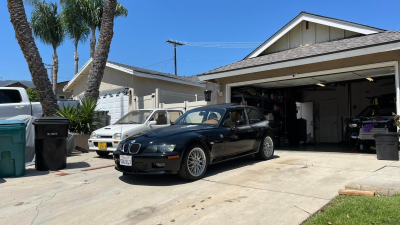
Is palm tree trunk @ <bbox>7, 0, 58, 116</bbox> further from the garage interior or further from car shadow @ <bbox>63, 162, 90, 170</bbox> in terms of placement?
the garage interior

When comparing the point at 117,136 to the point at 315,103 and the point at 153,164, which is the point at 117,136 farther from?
the point at 315,103

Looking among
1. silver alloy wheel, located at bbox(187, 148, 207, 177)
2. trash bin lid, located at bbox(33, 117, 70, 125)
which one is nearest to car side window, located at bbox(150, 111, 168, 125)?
trash bin lid, located at bbox(33, 117, 70, 125)

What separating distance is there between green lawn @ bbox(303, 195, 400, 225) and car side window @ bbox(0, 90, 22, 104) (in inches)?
377

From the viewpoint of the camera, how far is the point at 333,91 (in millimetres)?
15227

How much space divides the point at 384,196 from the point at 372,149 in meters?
5.80

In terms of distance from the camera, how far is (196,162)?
548 centimetres

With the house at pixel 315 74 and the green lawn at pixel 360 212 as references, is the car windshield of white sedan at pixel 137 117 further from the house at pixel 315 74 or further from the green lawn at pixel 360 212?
the green lawn at pixel 360 212


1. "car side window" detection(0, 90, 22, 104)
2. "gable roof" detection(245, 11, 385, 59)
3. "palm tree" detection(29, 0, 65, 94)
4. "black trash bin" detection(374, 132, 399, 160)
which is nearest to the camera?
"black trash bin" detection(374, 132, 399, 160)

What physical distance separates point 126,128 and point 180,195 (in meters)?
4.61

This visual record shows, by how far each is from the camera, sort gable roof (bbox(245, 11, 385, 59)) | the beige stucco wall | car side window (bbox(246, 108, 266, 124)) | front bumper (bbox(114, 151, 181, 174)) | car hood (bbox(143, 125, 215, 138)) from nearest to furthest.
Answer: front bumper (bbox(114, 151, 181, 174)) < car hood (bbox(143, 125, 215, 138)) < car side window (bbox(246, 108, 266, 124)) < the beige stucco wall < gable roof (bbox(245, 11, 385, 59))

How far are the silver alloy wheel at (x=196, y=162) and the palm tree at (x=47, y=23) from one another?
2369 centimetres

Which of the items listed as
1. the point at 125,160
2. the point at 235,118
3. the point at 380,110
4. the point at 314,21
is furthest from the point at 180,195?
the point at 314,21

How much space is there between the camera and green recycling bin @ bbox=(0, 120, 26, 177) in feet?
19.5

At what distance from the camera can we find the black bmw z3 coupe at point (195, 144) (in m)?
5.12
